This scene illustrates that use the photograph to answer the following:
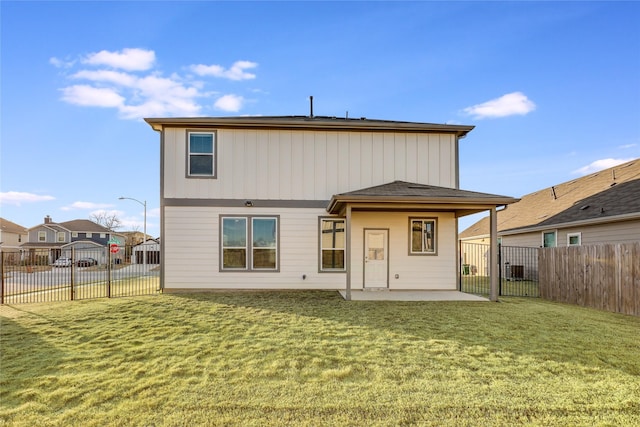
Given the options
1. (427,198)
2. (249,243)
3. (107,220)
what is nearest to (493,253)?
(427,198)

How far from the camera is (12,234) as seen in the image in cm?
4781

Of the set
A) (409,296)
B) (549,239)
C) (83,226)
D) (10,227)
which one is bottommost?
(409,296)

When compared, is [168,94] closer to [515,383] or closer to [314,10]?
[314,10]

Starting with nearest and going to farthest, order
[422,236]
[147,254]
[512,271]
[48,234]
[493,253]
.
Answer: [493,253] < [422,236] < [147,254] < [512,271] < [48,234]

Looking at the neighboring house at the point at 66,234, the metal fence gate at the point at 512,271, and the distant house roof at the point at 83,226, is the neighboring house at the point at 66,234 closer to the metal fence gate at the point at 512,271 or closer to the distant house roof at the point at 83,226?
the distant house roof at the point at 83,226

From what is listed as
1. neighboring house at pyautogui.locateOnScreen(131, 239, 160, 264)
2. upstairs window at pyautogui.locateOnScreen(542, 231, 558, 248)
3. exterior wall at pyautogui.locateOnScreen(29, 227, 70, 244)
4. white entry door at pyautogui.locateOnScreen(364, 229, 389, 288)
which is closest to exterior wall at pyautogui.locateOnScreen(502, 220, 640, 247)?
upstairs window at pyautogui.locateOnScreen(542, 231, 558, 248)

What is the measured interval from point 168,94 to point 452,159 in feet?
35.9

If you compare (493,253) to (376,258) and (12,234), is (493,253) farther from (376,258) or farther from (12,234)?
(12,234)

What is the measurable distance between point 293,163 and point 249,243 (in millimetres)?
3079

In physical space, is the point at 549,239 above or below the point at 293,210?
below

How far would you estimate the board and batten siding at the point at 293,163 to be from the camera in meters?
11.1

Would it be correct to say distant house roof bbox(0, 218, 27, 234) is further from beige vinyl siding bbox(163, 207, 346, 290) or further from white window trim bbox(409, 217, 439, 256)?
white window trim bbox(409, 217, 439, 256)

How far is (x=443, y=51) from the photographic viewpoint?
12578 millimetres

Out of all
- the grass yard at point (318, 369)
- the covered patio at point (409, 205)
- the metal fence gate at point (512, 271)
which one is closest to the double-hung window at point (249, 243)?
the covered patio at point (409, 205)
